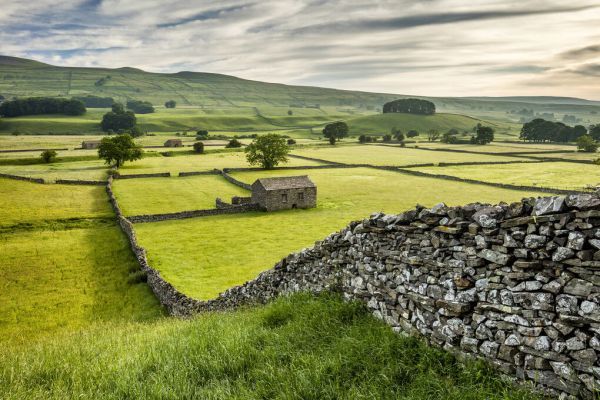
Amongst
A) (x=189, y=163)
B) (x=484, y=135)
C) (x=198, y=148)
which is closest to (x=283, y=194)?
(x=189, y=163)

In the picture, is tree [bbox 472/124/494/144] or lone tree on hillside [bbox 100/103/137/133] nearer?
tree [bbox 472/124/494/144]

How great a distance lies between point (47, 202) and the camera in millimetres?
49562

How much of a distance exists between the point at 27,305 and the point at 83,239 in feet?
45.7

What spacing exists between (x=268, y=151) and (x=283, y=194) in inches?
1275

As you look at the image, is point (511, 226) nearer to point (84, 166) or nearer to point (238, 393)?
point (238, 393)

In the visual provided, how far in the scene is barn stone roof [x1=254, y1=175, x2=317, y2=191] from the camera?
49503mm

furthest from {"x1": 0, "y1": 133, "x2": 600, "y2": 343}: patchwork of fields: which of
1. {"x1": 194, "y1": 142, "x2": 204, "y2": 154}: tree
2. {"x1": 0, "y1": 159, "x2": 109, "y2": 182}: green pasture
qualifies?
{"x1": 194, "y1": 142, "x2": 204, "y2": 154}: tree

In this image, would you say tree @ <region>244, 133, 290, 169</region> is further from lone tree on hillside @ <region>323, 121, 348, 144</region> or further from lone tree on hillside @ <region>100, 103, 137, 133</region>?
lone tree on hillside @ <region>100, 103, 137, 133</region>

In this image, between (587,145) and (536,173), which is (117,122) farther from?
(587,145)

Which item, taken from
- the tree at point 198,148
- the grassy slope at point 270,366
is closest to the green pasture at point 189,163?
the tree at point 198,148

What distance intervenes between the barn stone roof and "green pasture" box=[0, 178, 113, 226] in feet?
54.9

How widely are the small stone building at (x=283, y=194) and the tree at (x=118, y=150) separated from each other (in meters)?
44.4

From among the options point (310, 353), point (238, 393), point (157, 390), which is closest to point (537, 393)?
point (310, 353)

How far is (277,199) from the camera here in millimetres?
49562
